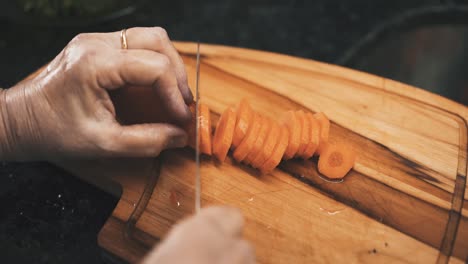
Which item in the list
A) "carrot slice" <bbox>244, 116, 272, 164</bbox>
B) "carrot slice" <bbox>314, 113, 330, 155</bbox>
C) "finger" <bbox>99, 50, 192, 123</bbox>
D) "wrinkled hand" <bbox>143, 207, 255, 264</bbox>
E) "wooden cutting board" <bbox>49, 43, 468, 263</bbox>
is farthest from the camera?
"carrot slice" <bbox>314, 113, 330, 155</bbox>

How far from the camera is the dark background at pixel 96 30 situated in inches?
80.3

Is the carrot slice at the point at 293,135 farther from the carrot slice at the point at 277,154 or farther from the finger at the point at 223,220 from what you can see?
the finger at the point at 223,220

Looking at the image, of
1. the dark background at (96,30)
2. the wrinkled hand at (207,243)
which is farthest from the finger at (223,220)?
the dark background at (96,30)

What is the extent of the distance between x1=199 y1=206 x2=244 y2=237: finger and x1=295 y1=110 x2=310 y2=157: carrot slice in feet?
2.80

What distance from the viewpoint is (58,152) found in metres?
1.98

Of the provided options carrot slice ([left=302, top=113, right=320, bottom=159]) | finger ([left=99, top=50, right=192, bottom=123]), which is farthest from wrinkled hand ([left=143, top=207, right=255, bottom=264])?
carrot slice ([left=302, top=113, right=320, bottom=159])

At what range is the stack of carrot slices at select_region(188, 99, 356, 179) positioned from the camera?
6.70 ft

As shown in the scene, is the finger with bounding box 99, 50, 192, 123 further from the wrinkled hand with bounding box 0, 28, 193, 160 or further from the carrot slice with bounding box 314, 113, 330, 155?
the carrot slice with bounding box 314, 113, 330, 155

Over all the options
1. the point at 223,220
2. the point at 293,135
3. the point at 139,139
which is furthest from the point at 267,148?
the point at 223,220

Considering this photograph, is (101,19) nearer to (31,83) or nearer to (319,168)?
(31,83)

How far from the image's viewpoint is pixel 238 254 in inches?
49.7

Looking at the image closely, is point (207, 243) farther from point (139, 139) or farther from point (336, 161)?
point (336, 161)

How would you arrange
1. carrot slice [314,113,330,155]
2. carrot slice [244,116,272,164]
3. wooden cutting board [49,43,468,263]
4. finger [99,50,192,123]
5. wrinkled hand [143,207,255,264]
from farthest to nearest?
1. carrot slice [314,113,330,155]
2. carrot slice [244,116,272,164]
3. wooden cutting board [49,43,468,263]
4. finger [99,50,192,123]
5. wrinkled hand [143,207,255,264]

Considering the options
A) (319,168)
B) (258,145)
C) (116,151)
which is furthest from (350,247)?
(116,151)
